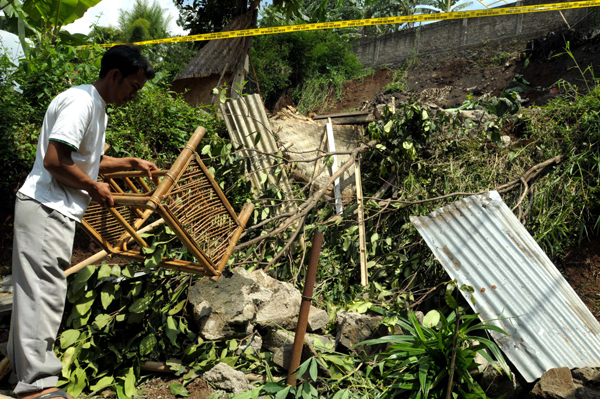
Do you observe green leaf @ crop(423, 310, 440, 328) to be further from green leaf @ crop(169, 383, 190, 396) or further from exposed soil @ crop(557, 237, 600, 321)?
exposed soil @ crop(557, 237, 600, 321)

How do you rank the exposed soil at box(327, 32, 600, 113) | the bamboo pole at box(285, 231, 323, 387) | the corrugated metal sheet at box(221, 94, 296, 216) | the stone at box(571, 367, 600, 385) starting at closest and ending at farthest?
the stone at box(571, 367, 600, 385), the bamboo pole at box(285, 231, 323, 387), the corrugated metal sheet at box(221, 94, 296, 216), the exposed soil at box(327, 32, 600, 113)

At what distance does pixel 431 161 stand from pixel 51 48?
14.7 feet

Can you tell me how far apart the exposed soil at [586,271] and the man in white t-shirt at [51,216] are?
12.9ft

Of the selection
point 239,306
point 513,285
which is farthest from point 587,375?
point 239,306

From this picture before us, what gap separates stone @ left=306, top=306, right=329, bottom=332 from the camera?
3066 mm

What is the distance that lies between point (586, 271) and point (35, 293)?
14.4ft

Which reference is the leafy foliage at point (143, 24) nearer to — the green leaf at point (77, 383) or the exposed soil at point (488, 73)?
the exposed soil at point (488, 73)

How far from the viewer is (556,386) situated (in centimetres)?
231

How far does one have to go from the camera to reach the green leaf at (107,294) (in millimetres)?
2832

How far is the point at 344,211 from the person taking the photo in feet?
14.6

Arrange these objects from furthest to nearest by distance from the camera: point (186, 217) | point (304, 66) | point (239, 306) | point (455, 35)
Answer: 1. point (455, 35)
2. point (304, 66)
3. point (239, 306)
4. point (186, 217)

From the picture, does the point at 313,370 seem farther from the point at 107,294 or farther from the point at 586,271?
the point at 586,271

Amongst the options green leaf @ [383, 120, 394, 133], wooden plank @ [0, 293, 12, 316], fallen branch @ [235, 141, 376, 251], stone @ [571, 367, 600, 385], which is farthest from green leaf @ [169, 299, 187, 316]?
green leaf @ [383, 120, 394, 133]

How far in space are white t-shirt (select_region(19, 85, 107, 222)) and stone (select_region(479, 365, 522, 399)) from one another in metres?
2.43
